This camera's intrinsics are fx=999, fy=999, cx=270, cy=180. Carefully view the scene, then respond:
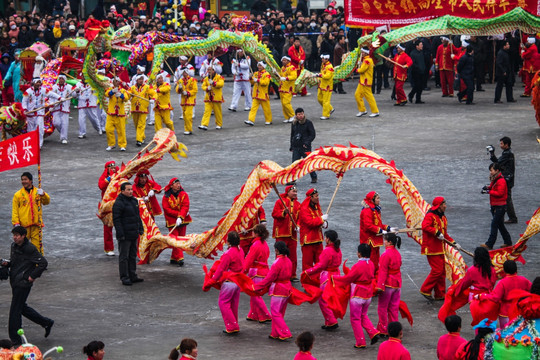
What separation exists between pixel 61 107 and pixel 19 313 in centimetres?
1334

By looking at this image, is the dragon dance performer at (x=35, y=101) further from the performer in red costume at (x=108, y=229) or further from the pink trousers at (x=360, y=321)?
the pink trousers at (x=360, y=321)

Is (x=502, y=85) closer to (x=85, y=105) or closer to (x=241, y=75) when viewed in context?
(x=241, y=75)

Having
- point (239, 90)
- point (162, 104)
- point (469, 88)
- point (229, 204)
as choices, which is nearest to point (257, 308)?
point (229, 204)

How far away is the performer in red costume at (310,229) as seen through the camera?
14133 mm

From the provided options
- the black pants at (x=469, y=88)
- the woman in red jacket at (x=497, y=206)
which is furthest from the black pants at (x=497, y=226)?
the black pants at (x=469, y=88)

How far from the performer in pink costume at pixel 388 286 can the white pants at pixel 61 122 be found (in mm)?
14453

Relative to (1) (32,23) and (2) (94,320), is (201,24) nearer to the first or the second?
(1) (32,23)

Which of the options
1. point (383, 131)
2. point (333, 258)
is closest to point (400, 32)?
point (383, 131)

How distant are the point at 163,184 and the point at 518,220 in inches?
281

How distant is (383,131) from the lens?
25.0m

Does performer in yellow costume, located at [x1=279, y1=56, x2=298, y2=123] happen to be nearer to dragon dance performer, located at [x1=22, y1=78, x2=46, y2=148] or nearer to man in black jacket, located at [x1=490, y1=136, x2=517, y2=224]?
dragon dance performer, located at [x1=22, y1=78, x2=46, y2=148]

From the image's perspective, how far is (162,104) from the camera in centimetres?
2466

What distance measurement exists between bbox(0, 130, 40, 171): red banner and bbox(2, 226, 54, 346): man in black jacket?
2.75 m

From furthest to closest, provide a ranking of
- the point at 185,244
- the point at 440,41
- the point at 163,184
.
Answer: the point at 440,41 < the point at 163,184 < the point at 185,244
